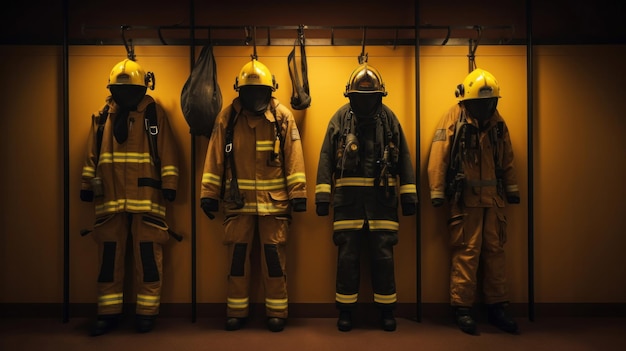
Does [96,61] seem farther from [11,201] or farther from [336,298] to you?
[336,298]

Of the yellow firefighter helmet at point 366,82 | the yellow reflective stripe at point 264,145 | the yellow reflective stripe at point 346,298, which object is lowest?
the yellow reflective stripe at point 346,298

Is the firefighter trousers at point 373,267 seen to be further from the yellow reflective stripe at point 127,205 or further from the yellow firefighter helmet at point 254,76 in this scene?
the yellow reflective stripe at point 127,205

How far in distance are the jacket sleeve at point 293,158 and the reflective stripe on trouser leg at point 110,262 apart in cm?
149

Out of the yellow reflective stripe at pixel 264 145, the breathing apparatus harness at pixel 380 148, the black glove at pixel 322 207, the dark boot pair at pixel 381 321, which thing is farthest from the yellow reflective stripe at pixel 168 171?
the dark boot pair at pixel 381 321

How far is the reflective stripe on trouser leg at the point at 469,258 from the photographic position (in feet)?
12.3

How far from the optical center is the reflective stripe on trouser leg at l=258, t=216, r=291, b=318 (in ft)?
12.2

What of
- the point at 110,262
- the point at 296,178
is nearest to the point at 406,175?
the point at 296,178

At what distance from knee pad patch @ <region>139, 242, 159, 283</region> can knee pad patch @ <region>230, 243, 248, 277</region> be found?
2.18 ft

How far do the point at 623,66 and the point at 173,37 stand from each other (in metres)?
4.24

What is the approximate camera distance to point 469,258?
3.77m

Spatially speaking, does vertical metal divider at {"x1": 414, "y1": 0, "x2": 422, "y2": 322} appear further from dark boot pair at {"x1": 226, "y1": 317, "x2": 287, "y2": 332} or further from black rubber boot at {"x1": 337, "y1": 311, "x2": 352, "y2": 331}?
dark boot pair at {"x1": 226, "y1": 317, "x2": 287, "y2": 332}

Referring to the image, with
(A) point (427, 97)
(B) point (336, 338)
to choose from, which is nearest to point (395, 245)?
(B) point (336, 338)

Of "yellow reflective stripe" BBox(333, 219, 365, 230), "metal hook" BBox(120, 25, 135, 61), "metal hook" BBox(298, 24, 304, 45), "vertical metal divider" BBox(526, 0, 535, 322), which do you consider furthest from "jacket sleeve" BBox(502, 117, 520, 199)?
"metal hook" BBox(120, 25, 135, 61)

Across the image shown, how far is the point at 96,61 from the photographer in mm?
4145
